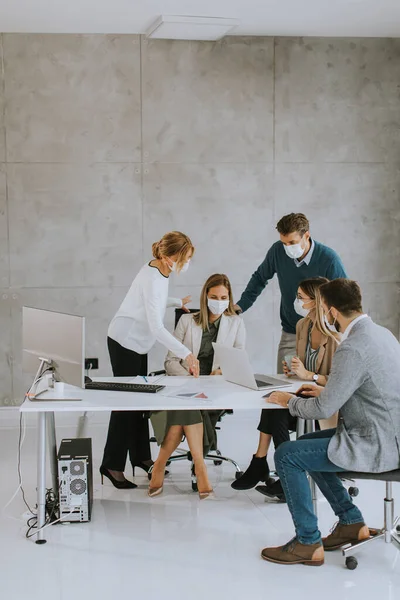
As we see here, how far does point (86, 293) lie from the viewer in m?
6.89

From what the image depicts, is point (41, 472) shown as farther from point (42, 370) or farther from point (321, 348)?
point (321, 348)

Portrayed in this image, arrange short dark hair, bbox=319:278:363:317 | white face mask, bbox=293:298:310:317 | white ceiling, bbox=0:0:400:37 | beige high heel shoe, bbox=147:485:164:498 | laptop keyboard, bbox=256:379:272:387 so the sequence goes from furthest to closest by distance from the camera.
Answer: white ceiling, bbox=0:0:400:37 < white face mask, bbox=293:298:310:317 < beige high heel shoe, bbox=147:485:164:498 < laptop keyboard, bbox=256:379:272:387 < short dark hair, bbox=319:278:363:317

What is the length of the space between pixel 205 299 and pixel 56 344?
1.22 metres

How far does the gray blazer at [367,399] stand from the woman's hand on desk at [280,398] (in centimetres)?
49

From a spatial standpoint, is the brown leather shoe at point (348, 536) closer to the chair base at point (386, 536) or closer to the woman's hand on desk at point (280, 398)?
the chair base at point (386, 536)

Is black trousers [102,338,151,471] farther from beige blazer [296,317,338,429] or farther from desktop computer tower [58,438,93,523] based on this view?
Answer: beige blazer [296,317,338,429]

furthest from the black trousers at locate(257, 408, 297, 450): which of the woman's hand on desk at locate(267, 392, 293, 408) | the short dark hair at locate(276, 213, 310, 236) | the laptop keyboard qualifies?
the short dark hair at locate(276, 213, 310, 236)

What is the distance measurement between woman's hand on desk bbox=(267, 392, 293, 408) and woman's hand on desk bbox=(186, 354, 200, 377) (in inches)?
31.8

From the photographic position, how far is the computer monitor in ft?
14.4

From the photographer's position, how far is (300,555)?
396cm

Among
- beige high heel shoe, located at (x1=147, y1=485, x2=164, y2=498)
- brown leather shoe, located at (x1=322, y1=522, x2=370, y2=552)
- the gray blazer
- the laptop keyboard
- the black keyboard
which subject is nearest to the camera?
the gray blazer

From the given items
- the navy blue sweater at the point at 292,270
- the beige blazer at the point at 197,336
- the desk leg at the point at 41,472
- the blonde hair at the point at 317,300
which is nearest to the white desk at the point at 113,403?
the desk leg at the point at 41,472

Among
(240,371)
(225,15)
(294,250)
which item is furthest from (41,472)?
(225,15)

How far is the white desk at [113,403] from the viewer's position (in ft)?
13.9
